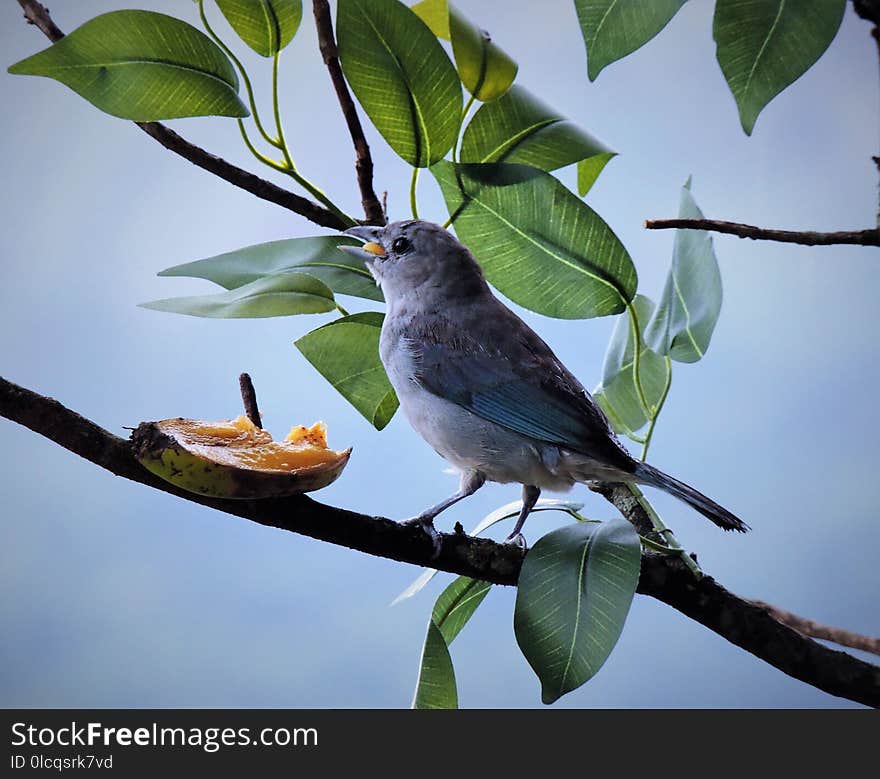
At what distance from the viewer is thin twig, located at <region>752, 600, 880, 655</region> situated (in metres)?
1.10

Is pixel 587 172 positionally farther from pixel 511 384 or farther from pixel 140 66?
pixel 140 66

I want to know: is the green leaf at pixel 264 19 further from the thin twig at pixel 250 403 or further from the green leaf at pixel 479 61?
the thin twig at pixel 250 403

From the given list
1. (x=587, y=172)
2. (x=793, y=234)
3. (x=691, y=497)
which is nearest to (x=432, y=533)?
(x=691, y=497)

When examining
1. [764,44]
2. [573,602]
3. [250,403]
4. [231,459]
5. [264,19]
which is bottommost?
[573,602]

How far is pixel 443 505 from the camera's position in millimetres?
931

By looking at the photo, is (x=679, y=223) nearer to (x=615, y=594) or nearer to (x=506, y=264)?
(x=506, y=264)

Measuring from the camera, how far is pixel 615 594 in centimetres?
83

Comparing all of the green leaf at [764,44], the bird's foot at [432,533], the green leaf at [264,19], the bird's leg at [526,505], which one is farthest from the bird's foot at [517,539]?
the green leaf at [264,19]

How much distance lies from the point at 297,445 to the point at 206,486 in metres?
0.11

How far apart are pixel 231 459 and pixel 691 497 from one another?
1.38ft

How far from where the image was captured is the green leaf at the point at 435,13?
43.5 inches

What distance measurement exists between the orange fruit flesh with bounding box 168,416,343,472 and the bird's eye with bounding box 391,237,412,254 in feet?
0.77

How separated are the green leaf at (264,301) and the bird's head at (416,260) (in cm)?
10
